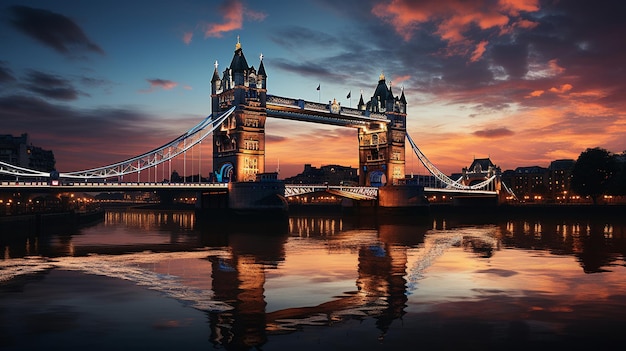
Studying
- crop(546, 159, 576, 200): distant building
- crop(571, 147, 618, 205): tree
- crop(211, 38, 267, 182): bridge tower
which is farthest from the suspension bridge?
crop(546, 159, 576, 200): distant building

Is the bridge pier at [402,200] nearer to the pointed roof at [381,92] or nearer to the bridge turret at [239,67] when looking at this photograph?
the pointed roof at [381,92]

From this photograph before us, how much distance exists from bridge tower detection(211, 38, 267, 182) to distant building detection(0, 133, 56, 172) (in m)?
62.9

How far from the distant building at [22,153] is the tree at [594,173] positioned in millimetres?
121260

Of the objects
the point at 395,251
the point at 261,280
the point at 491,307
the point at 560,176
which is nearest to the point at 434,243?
the point at 395,251

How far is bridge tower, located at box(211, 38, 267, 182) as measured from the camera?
84.4m

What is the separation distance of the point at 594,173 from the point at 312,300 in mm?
108089

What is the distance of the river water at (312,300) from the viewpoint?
47.6 ft

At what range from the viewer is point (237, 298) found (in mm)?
20125

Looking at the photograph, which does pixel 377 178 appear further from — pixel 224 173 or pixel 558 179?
pixel 558 179

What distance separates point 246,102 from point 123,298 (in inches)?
2636

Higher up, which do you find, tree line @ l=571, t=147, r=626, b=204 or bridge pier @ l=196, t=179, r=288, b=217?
tree line @ l=571, t=147, r=626, b=204

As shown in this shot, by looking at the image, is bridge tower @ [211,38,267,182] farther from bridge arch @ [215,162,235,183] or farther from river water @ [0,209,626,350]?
river water @ [0,209,626,350]

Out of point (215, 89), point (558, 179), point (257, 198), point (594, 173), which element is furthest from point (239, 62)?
point (558, 179)

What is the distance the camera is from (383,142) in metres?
115
